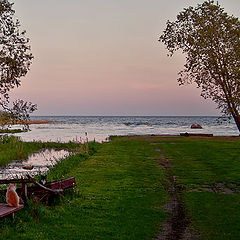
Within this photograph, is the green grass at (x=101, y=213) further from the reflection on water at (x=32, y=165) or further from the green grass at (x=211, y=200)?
the reflection on water at (x=32, y=165)

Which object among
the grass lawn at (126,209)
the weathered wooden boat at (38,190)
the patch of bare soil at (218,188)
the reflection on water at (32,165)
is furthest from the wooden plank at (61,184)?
the reflection on water at (32,165)

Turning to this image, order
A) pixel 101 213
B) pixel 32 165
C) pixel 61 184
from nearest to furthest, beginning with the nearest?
pixel 101 213 < pixel 61 184 < pixel 32 165

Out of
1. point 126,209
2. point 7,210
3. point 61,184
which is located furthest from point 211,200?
point 7,210

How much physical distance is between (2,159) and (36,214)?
21444mm

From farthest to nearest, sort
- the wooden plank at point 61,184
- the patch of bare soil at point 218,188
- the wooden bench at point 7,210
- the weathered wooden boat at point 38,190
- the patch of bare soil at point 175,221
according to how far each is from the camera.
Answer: the patch of bare soil at point 218,188 < the wooden plank at point 61,184 < the weathered wooden boat at point 38,190 < the patch of bare soil at point 175,221 < the wooden bench at point 7,210

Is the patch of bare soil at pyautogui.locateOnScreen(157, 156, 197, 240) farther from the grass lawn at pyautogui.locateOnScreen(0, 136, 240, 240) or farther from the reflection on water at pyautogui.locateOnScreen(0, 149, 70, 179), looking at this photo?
the reflection on water at pyautogui.locateOnScreen(0, 149, 70, 179)

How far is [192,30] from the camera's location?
23.0 m

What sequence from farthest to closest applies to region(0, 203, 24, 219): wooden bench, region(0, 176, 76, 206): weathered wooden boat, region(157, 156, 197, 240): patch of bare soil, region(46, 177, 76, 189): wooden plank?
region(46, 177, 76, 189): wooden plank
region(0, 176, 76, 206): weathered wooden boat
region(157, 156, 197, 240): patch of bare soil
region(0, 203, 24, 219): wooden bench

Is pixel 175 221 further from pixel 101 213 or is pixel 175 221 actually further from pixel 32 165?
pixel 32 165

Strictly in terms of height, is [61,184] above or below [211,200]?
above

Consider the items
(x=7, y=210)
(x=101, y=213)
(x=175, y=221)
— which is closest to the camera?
(x=7, y=210)

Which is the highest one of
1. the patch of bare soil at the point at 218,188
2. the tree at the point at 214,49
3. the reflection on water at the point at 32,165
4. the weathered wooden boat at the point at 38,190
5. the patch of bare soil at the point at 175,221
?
the tree at the point at 214,49

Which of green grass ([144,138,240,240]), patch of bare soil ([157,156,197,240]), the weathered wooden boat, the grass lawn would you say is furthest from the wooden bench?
green grass ([144,138,240,240])

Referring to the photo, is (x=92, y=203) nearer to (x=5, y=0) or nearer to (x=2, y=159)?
(x=5, y=0)
